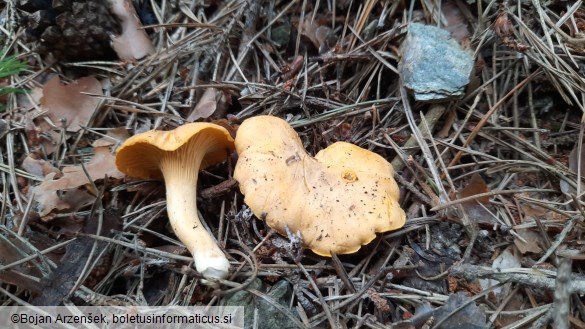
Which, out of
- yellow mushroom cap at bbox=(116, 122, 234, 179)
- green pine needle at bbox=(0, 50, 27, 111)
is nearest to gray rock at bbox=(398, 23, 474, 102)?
yellow mushroom cap at bbox=(116, 122, 234, 179)

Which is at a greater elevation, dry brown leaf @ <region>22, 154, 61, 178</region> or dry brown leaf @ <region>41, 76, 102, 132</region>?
dry brown leaf @ <region>41, 76, 102, 132</region>

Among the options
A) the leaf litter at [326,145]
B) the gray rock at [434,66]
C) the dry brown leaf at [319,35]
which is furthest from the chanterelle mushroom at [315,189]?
the dry brown leaf at [319,35]

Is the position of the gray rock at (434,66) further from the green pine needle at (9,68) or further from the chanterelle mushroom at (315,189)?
the green pine needle at (9,68)

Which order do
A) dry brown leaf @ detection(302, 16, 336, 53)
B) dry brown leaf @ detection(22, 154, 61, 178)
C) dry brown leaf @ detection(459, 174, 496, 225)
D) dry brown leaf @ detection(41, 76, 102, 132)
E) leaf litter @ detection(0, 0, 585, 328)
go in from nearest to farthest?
leaf litter @ detection(0, 0, 585, 328) < dry brown leaf @ detection(459, 174, 496, 225) < dry brown leaf @ detection(22, 154, 61, 178) < dry brown leaf @ detection(41, 76, 102, 132) < dry brown leaf @ detection(302, 16, 336, 53)

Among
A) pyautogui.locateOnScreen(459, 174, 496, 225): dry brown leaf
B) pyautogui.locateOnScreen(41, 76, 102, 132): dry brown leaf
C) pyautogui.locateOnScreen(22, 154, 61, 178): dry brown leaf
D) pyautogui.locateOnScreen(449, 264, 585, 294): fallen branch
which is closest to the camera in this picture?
pyautogui.locateOnScreen(449, 264, 585, 294): fallen branch

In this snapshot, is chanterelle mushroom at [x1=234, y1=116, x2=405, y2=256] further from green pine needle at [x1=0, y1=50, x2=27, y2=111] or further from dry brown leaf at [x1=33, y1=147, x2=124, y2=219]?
green pine needle at [x1=0, y1=50, x2=27, y2=111]

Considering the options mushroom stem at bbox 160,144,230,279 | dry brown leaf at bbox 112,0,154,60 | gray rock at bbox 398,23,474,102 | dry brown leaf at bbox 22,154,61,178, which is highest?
dry brown leaf at bbox 112,0,154,60

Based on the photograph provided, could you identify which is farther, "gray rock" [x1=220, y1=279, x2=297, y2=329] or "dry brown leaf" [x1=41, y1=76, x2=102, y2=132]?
"dry brown leaf" [x1=41, y1=76, x2=102, y2=132]
